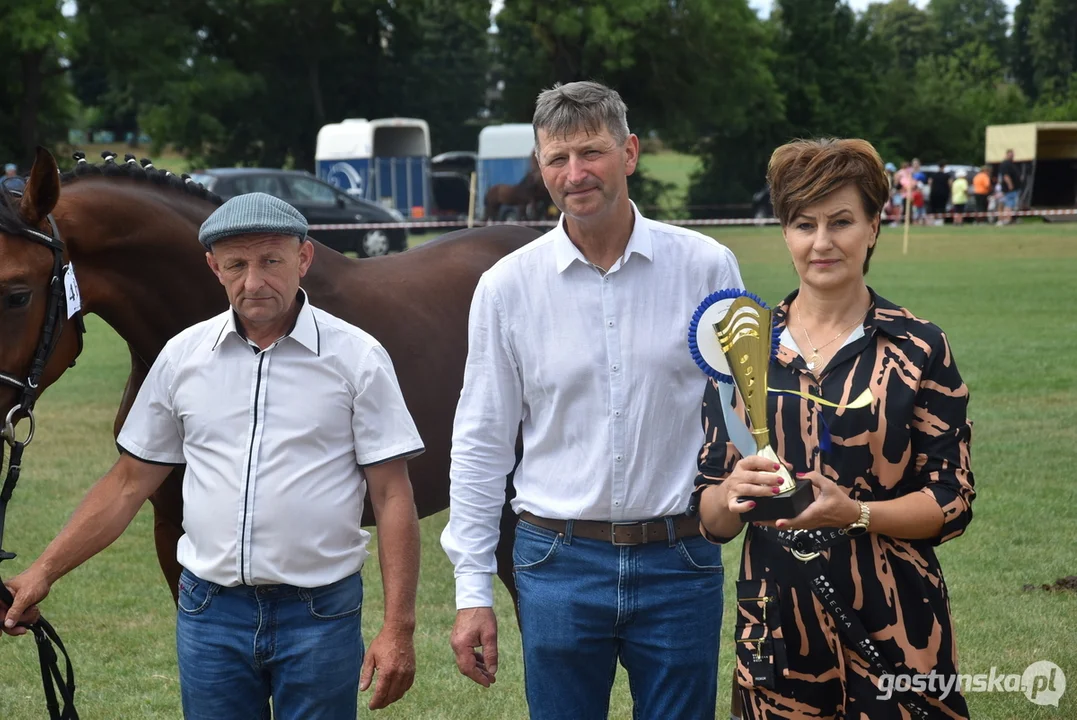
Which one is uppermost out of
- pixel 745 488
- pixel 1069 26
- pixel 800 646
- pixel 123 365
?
pixel 1069 26

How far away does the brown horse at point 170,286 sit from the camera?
11.7ft

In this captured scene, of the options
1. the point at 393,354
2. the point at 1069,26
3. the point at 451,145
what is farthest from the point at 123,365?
the point at 1069,26

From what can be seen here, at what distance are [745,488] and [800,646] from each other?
17.9 inches

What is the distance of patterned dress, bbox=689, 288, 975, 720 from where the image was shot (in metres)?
2.47

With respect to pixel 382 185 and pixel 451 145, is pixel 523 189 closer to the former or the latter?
pixel 382 185

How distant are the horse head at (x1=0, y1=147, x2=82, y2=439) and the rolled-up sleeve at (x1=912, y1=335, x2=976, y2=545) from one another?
234 centimetres

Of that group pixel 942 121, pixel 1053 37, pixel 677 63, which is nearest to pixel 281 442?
pixel 677 63

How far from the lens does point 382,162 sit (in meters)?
34.3

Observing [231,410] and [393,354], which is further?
[393,354]

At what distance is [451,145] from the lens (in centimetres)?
5128

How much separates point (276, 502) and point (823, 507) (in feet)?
4.11

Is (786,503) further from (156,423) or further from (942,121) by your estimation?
(942,121)

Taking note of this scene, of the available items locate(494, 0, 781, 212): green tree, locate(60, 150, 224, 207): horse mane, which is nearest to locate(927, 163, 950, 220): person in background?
locate(494, 0, 781, 212): green tree

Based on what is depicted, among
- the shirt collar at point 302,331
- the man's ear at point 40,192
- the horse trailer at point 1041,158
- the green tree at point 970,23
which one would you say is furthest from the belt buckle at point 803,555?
the green tree at point 970,23
